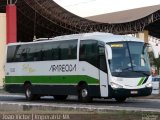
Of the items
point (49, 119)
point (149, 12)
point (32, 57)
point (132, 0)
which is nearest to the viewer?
point (49, 119)

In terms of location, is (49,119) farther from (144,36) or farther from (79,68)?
(144,36)

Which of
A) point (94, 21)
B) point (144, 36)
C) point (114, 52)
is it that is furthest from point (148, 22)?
point (114, 52)

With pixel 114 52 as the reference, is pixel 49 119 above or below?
below

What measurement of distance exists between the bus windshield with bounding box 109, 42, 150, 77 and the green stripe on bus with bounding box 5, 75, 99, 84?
1252 millimetres

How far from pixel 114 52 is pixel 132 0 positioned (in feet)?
192

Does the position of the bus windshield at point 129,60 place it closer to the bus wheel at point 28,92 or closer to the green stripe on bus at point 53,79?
the green stripe on bus at point 53,79

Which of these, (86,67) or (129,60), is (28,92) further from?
(129,60)

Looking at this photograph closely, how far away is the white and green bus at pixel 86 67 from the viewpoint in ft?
77.0

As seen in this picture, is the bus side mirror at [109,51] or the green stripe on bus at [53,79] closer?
the bus side mirror at [109,51]

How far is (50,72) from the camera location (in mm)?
27078

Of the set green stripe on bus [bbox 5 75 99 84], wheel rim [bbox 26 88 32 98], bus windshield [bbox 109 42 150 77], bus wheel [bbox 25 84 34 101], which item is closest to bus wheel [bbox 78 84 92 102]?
green stripe on bus [bbox 5 75 99 84]

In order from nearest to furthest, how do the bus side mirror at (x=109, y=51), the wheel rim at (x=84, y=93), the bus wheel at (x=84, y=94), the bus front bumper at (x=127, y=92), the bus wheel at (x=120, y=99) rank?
the bus side mirror at (x=109, y=51)
the bus front bumper at (x=127, y=92)
the bus wheel at (x=84, y=94)
the wheel rim at (x=84, y=93)
the bus wheel at (x=120, y=99)

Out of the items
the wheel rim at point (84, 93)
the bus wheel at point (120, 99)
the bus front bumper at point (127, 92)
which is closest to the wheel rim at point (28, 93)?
the wheel rim at point (84, 93)

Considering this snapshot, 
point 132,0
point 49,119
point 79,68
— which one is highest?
point 132,0
